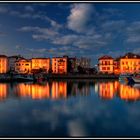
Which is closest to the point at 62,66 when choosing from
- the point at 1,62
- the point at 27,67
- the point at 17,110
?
the point at 27,67

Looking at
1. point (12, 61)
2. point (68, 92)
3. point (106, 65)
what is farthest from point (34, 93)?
point (12, 61)

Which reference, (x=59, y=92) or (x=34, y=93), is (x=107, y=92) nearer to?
(x=59, y=92)

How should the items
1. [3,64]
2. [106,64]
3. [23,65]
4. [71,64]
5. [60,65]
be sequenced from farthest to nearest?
[71,64], [23,65], [3,64], [60,65], [106,64]

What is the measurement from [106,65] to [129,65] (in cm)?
495

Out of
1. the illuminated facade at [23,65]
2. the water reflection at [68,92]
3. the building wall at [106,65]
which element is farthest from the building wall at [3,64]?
the water reflection at [68,92]

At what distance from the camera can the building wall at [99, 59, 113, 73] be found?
61.1 metres

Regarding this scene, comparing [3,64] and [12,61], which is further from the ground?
[12,61]

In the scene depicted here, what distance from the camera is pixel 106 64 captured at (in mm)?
61688

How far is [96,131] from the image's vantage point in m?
7.68

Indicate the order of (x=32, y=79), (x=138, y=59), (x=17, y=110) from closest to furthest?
1. (x=17, y=110)
2. (x=32, y=79)
3. (x=138, y=59)

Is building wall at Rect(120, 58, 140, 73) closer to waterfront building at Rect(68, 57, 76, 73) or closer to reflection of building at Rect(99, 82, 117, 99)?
waterfront building at Rect(68, 57, 76, 73)

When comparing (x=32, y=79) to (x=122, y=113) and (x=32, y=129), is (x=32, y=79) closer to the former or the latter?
(x=122, y=113)

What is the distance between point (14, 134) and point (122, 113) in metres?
5.08

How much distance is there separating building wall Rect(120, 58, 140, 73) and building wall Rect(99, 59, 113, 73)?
92.9 inches
